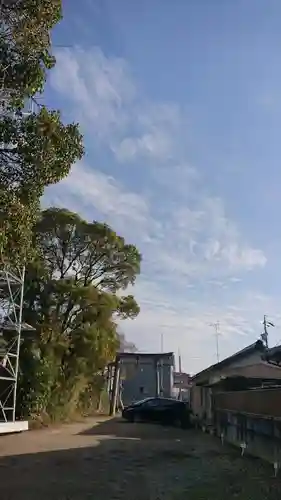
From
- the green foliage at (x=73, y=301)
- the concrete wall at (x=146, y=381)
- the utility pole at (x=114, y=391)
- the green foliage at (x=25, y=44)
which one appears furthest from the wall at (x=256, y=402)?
the concrete wall at (x=146, y=381)

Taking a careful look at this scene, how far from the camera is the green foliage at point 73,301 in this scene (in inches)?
1002

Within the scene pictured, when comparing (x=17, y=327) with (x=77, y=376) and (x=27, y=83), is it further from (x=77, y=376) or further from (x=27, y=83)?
(x=27, y=83)

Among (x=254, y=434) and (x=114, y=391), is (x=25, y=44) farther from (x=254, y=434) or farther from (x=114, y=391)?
(x=114, y=391)

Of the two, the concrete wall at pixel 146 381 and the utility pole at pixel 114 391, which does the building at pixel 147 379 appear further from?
the utility pole at pixel 114 391

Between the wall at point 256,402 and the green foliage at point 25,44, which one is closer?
the green foliage at point 25,44

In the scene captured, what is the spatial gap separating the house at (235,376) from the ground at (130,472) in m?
2.57

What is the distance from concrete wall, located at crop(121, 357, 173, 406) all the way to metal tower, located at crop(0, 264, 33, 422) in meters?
27.3

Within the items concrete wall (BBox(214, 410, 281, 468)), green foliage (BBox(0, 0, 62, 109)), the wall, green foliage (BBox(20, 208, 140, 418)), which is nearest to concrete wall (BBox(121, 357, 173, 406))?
green foliage (BBox(20, 208, 140, 418))

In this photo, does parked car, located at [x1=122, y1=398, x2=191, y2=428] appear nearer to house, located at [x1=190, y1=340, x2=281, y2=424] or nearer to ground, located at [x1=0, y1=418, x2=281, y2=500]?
house, located at [x1=190, y1=340, x2=281, y2=424]

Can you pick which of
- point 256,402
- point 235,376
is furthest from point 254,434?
point 235,376

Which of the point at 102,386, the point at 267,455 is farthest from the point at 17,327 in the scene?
the point at 102,386

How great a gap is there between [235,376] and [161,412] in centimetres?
773

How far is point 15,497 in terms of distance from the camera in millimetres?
7594

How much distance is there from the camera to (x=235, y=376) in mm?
19406
